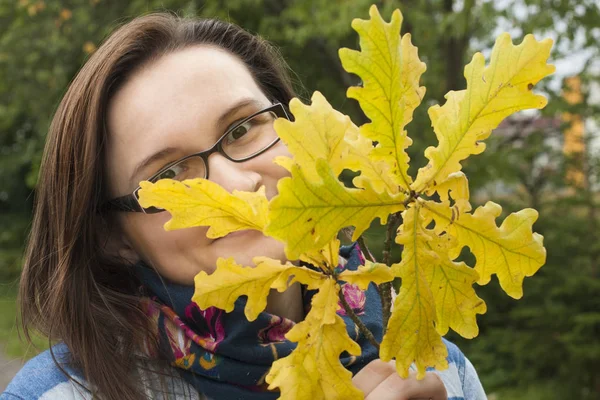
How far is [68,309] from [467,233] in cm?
100

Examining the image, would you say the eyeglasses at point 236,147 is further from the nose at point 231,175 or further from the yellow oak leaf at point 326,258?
the yellow oak leaf at point 326,258

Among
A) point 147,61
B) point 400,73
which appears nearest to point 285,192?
point 400,73

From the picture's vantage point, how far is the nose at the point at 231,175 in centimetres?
117

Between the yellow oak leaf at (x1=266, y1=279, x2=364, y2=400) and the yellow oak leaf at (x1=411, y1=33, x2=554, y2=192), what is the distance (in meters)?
0.20

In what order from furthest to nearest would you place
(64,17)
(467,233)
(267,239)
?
1. (64,17)
2. (267,239)
3. (467,233)

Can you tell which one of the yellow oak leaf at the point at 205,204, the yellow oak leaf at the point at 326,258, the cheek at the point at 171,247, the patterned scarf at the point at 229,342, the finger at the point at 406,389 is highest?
the yellow oak leaf at the point at 205,204

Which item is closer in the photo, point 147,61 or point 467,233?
point 467,233

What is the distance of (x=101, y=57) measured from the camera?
5.08 feet

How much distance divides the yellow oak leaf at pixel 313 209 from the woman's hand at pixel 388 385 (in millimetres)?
355

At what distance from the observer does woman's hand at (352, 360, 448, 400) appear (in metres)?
1.02

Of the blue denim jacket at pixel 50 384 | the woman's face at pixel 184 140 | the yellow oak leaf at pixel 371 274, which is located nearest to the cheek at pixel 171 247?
the woman's face at pixel 184 140

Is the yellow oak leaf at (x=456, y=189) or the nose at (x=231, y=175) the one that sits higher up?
the yellow oak leaf at (x=456, y=189)

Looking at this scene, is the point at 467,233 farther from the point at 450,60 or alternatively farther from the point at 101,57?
the point at 450,60

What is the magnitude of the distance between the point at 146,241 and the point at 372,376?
2.03ft
